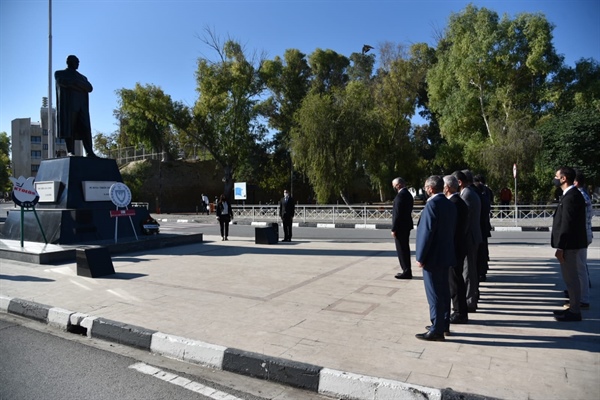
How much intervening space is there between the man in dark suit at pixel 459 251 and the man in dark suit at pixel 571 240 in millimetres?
1080

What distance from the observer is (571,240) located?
16.5 ft

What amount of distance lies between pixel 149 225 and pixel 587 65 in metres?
28.6

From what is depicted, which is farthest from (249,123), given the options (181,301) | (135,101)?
(181,301)

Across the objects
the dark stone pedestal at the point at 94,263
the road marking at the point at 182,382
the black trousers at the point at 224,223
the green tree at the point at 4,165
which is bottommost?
the road marking at the point at 182,382

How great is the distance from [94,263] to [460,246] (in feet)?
21.2

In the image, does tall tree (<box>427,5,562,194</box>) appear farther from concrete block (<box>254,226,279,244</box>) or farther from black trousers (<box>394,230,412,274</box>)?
black trousers (<box>394,230,412,274</box>)

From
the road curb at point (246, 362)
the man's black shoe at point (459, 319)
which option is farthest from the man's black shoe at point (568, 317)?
the road curb at point (246, 362)

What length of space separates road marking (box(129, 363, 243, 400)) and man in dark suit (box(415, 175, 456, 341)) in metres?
2.11

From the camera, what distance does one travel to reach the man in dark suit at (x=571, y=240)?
499 centimetres

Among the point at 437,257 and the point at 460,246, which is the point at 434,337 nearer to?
the point at 437,257

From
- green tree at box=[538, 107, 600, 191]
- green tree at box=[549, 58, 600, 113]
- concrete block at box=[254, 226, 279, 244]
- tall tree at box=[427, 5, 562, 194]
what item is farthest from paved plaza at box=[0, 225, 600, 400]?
green tree at box=[549, 58, 600, 113]

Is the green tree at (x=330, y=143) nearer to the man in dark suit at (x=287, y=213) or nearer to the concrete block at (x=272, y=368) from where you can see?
the man in dark suit at (x=287, y=213)

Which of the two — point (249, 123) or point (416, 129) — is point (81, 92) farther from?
point (416, 129)

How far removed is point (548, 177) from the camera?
1035 inches
